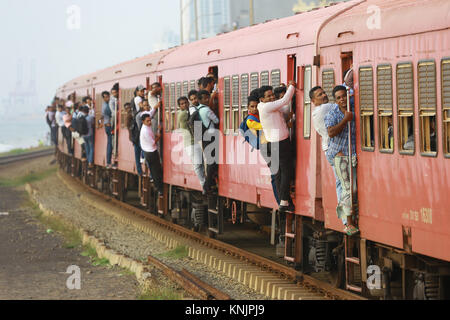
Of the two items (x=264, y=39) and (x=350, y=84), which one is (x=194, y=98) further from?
(x=350, y=84)

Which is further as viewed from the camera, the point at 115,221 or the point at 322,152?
the point at 115,221

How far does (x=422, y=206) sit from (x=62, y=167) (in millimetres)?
30308

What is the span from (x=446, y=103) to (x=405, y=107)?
0.74 m

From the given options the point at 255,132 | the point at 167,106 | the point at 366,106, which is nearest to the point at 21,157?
the point at 167,106

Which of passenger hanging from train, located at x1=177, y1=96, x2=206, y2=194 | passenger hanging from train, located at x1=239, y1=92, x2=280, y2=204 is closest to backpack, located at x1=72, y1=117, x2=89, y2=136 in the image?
passenger hanging from train, located at x1=177, y1=96, x2=206, y2=194

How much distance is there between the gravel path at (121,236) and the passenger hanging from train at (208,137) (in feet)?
4.66

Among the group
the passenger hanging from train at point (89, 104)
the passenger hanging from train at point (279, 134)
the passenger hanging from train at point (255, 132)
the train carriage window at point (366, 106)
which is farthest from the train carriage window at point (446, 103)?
the passenger hanging from train at point (89, 104)

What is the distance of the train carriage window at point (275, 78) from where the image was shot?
39.2 ft

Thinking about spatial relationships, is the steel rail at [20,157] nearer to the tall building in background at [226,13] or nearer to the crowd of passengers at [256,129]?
the crowd of passengers at [256,129]

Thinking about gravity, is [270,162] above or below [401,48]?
below

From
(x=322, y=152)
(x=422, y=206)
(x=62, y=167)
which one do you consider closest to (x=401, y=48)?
(x=422, y=206)

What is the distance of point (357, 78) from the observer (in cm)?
944

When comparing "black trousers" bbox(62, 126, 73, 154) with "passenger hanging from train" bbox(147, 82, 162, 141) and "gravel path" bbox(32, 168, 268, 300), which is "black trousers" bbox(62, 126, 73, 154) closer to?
"gravel path" bbox(32, 168, 268, 300)
